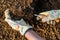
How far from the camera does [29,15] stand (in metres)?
2.13

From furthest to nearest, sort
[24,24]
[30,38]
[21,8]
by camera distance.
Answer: [21,8] → [24,24] → [30,38]

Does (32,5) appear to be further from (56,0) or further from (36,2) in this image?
(56,0)

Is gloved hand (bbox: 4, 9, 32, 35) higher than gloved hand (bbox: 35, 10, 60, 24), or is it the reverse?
gloved hand (bbox: 35, 10, 60, 24)

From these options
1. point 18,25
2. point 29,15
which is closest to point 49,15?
point 29,15

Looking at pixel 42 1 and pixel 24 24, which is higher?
pixel 42 1

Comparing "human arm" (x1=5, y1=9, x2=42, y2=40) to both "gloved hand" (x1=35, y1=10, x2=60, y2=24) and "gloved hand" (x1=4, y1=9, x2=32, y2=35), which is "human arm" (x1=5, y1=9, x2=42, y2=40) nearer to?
"gloved hand" (x1=4, y1=9, x2=32, y2=35)

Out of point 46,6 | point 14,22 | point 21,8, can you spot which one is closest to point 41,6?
point 46,6

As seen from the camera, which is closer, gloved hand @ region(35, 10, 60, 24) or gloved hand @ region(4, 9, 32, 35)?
gloved hand @ region(4, 9, 32, 35)

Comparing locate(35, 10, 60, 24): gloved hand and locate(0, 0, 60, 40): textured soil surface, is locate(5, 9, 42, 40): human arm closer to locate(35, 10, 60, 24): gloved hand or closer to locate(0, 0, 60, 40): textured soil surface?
locate(0, 0, 60, 40): textured soil surface

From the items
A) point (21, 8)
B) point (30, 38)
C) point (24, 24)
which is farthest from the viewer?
point (21, 8)

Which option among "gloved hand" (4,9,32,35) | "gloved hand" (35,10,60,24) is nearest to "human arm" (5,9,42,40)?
"gloved hand" (4,9,32,35)

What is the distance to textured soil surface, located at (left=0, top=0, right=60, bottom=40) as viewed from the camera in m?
2.01

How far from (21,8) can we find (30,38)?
1.43 feet

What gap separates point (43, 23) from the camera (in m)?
2.09
